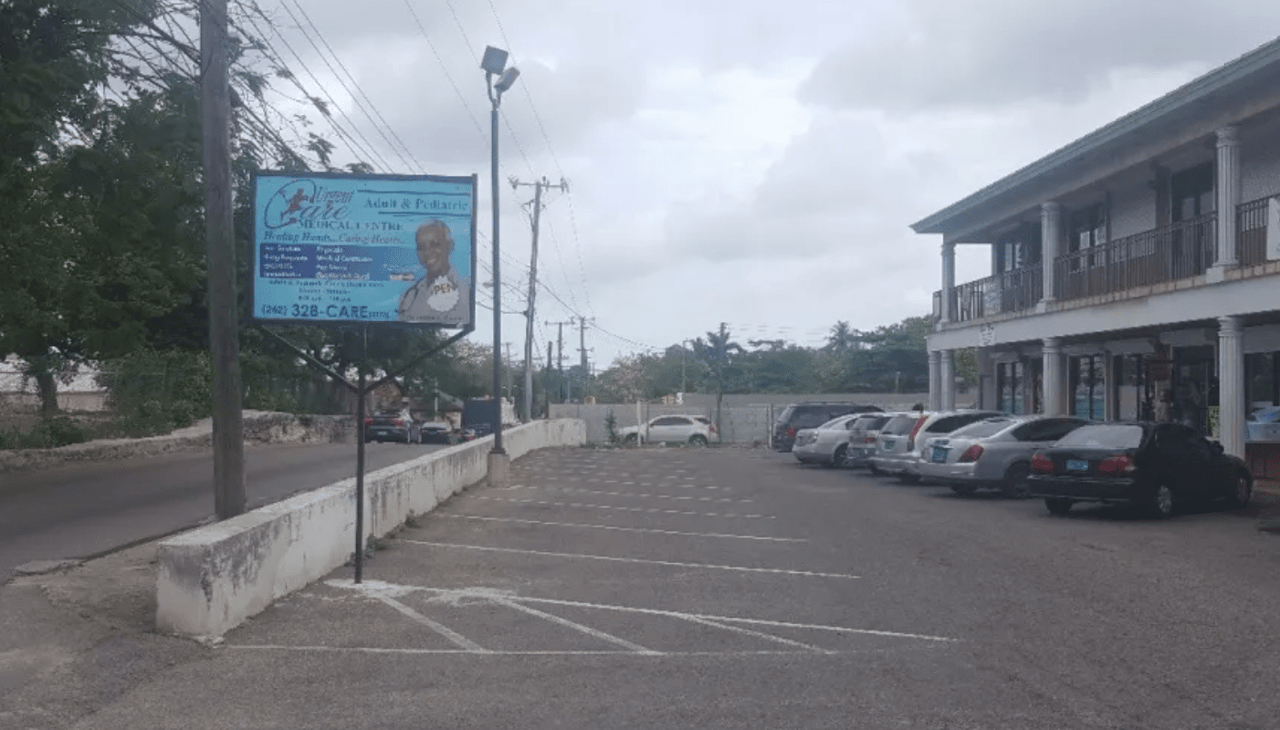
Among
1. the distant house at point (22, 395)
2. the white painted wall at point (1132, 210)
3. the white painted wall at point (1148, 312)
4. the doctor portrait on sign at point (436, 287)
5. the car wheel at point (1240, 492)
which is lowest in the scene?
the car wheel at point (1240, 492)

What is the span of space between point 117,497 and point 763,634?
488 inches

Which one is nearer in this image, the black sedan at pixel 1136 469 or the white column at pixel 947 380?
the black sedan at pixel 1136 469

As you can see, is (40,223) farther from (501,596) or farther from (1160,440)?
(1160,440)

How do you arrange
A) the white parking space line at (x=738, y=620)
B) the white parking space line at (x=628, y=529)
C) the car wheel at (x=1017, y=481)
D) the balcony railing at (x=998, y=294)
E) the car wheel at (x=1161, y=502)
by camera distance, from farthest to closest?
the balcony railing at (x=998, y=294)
the car wheel at (x=1017, y=481)
the car wheel at (x=1161, y=502)
the white parking space line at (x=628, y=529)
the white parking space line at (x=738, y=620)

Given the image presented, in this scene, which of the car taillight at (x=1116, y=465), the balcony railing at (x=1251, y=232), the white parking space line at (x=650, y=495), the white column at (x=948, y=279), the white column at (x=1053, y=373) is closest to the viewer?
the car taillight at (x=1116, y=465)

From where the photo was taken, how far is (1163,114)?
22.6 meters

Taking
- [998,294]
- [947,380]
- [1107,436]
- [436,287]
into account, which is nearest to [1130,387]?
[998,294]

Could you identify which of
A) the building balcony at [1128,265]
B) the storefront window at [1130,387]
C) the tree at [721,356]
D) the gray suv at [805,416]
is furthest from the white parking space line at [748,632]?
the tree at [721,356]

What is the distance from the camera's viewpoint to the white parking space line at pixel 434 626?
367 inches

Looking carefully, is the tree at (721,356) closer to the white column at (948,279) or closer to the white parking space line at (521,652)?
the white column at (948,279)

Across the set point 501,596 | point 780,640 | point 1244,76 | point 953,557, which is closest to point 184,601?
point 501,596

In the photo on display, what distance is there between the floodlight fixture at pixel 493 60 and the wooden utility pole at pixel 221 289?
11.2 m

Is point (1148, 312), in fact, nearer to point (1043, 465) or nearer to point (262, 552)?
point (1043, 465)

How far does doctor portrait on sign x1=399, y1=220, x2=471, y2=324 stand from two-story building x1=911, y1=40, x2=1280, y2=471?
1338 cm
